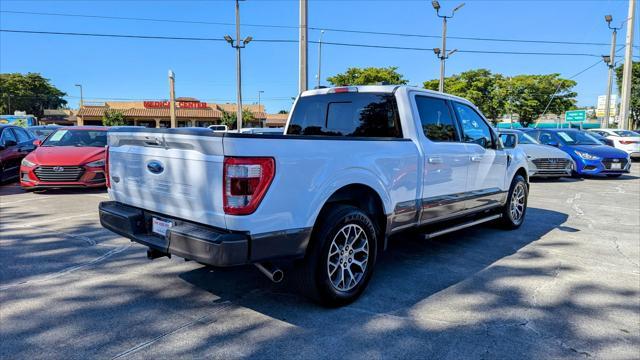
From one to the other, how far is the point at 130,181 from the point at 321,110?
218cm

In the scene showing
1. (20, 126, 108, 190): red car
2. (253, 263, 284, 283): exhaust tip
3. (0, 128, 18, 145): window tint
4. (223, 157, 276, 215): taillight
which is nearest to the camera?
(223, 157, 276, 215): taillight

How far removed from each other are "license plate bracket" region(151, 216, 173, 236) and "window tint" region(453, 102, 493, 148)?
11.6ft

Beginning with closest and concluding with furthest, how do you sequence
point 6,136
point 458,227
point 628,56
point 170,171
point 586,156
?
1. point 170,171
2. point 458,227
3. point 6,136
4. point 586,156
5. point 628,56

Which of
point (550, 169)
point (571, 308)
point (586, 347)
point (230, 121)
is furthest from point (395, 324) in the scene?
point (230, 121)

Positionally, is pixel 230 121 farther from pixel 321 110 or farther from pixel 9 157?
pixel 321 110

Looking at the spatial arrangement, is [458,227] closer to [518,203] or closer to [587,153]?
[518,203]

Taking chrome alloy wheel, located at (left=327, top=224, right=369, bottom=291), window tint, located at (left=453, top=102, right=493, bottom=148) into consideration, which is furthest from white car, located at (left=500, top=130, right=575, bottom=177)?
chrome alloy wheel, located at (left=327, top=224, right=369, bottom=291)

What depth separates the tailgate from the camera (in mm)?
2854

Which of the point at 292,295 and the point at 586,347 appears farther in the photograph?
the point at 292,295

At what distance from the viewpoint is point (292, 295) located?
3.73 m

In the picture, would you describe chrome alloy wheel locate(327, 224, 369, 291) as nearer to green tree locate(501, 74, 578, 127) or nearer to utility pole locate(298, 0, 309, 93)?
utility pole locate(298, 0, 309, 93)

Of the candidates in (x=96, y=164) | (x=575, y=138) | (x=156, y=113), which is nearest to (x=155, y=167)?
(x=96, y=164)

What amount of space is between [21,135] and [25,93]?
238ft

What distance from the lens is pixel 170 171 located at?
316cm
